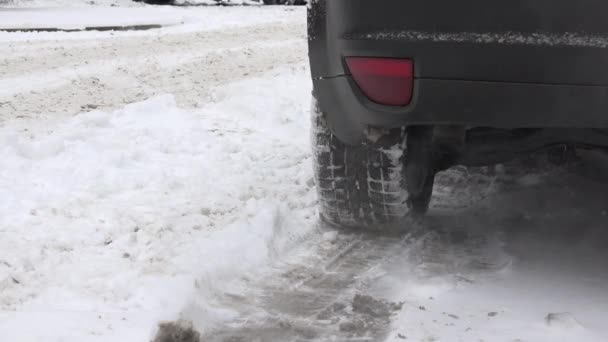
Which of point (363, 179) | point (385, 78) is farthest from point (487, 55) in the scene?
point (363, 179)

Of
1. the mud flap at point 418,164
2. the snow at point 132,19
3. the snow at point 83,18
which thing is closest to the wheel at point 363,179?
the mud flap at point 418,164

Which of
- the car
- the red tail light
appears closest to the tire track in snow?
the car

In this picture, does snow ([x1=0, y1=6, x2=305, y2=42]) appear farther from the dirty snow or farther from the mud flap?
the dirty snow

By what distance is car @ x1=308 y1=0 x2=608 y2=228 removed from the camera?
7.48 feet

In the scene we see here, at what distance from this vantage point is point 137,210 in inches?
136

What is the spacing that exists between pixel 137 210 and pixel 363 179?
1128 mm

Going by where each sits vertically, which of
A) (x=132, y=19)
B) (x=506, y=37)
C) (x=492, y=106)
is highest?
(x=506, y=37)

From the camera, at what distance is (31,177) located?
12.5ft

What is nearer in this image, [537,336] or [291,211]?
[537,336]

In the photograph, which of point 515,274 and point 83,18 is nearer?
point 515,274

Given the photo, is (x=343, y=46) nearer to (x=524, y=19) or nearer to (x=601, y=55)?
(x=524, y=19)

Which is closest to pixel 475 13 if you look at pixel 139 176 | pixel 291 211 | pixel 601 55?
pixel 601 55

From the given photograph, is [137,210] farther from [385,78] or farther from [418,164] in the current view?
[385,78]

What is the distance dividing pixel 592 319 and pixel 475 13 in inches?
43.8
